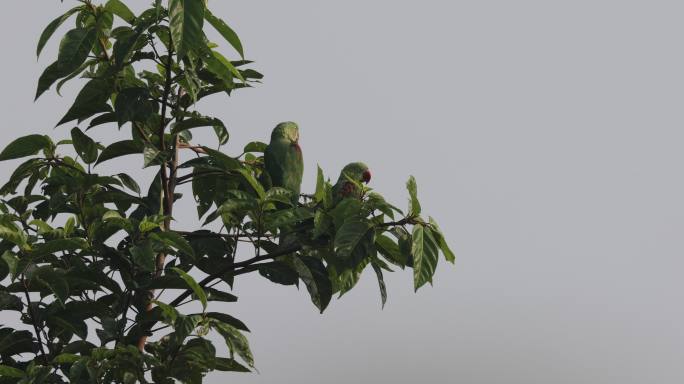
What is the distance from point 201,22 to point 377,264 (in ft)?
2.67

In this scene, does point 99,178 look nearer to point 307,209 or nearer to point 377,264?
point 307,209

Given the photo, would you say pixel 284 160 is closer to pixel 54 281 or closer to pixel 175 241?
pixel 175 241

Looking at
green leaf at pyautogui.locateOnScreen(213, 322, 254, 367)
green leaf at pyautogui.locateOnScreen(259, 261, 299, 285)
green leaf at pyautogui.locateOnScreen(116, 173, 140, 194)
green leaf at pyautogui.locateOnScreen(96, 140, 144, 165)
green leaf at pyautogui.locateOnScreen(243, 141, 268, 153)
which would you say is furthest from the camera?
green leaf at pyautogui.locateOnScreen(243, 141, 268, 153)

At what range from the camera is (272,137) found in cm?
261

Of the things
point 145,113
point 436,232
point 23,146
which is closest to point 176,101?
point 145,113

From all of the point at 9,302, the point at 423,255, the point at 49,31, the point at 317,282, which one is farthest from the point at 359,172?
the point at 9,302

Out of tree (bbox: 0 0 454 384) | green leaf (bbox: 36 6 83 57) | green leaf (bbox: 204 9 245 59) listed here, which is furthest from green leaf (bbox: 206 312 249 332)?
green leaf (bbox: 36 6 83 57)

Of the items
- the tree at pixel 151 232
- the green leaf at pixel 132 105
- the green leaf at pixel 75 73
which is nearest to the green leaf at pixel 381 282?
the tree at pixel 151 232

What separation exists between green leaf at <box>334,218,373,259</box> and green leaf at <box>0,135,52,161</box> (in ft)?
3.15

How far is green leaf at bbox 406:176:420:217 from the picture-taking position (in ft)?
7.02

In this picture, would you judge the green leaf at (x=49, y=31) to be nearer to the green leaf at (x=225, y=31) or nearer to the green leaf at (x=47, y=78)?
the green leaf at (x=47, y=78)

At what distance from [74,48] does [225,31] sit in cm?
41

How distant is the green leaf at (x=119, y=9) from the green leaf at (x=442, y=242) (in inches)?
39.5

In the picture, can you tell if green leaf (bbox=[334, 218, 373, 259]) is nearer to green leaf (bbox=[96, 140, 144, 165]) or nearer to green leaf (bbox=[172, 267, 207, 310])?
green leaf (bbox=[172, 267, 207, 310])
